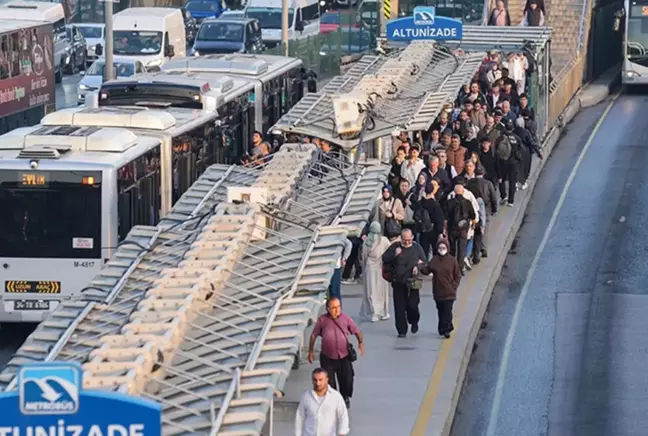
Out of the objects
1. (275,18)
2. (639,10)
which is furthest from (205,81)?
(275,18)

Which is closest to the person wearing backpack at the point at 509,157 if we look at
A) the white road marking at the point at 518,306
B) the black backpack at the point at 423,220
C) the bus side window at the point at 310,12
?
the white road marking at the point at 518,306

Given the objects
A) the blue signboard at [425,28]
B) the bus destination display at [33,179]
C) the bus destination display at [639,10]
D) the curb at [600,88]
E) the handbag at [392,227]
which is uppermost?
the bus destination display at [33,179]

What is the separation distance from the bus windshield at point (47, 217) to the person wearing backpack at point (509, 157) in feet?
33.5

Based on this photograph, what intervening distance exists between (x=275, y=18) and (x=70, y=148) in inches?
1601

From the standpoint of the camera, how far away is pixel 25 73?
37.7 m

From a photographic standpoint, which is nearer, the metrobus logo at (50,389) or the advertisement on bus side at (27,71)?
the metrobus logo at (50,389)

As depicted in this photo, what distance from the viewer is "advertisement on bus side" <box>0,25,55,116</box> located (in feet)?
119

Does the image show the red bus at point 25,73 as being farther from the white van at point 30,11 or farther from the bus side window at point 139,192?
the bus side window at point 139,192

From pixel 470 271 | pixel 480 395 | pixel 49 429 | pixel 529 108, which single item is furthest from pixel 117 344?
pixel 529 108

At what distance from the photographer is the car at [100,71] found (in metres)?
48.4

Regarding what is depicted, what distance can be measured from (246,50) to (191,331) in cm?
4238

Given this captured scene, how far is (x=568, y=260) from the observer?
2927cm

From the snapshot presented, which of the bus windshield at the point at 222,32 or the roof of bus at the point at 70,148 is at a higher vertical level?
the roof of bus at the point at 70,148

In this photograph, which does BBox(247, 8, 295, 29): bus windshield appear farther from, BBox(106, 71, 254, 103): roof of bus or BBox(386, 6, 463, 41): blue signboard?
BBox(106, 71, 254, 103): roof of bus
